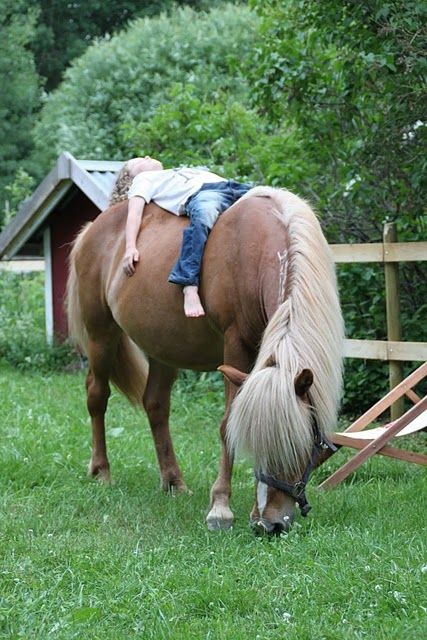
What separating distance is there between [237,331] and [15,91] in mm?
25389

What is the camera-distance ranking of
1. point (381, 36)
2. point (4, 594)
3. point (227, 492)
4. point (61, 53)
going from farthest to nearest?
point (61, 53) → point (381, 36) → point (227, 492) → point (4, 594)

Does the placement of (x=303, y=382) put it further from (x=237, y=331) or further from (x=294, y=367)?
(x=237, y=331)

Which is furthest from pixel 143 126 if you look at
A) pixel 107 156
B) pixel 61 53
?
pixel 61 53

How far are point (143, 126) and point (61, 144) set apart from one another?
768 centimetres

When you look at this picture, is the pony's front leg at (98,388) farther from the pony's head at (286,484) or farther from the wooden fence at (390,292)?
the pony's head at (286,484)

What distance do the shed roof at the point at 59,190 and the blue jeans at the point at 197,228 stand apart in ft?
16.8

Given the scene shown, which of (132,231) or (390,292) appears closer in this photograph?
(132,231)

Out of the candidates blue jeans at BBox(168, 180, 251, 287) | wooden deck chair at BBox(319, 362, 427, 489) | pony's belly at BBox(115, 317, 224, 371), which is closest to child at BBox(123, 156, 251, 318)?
blue jeans at BBox(168, 180, 251, 287)

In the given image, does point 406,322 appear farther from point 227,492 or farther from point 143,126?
point 143,126

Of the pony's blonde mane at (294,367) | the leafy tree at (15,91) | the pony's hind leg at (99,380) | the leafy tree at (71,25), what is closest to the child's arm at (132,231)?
the pony's hind leg at (99,380)

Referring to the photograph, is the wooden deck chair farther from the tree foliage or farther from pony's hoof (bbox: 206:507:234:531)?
the tree foliage

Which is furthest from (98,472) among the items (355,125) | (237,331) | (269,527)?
(355,125)

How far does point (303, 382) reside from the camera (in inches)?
174

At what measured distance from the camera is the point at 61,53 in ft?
114
